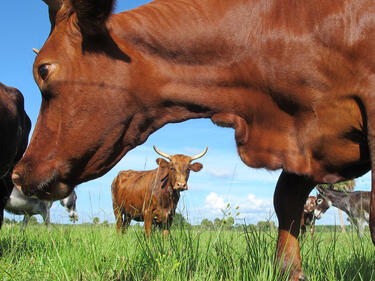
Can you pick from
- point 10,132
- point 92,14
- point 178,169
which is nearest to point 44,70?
point 92,14

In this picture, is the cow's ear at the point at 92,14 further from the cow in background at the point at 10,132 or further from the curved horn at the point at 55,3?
the cow in background at the point at 10,132

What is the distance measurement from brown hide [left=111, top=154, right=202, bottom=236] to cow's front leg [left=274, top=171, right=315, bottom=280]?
713 centimetres

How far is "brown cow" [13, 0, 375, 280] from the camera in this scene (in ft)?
7.26

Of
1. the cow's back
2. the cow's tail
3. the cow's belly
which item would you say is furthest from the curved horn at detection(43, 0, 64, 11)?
the cow's back

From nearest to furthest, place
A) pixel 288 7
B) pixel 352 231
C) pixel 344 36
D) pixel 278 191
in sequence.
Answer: pixel 344 36, pixel 288 7, pixel 278 191, pixel 352 231

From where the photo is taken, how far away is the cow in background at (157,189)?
35.5 ft

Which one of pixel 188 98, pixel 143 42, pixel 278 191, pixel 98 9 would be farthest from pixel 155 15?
pixel 278 191

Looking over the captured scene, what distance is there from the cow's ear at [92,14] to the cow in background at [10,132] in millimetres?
3032

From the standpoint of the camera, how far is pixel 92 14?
2.22m

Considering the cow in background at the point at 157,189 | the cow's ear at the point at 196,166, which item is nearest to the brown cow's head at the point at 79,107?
the cow in background at the point at 157,189

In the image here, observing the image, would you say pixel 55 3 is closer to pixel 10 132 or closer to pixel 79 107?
pixel 79 107

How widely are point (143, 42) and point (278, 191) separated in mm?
1457

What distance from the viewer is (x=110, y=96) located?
7.54 ft

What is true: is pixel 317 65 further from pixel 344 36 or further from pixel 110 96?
pixel 110 96
